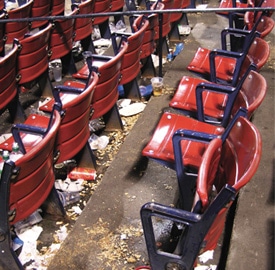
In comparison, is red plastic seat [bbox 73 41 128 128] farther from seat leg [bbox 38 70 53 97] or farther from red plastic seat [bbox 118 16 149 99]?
seat leg [bbox 38 70 53 97]

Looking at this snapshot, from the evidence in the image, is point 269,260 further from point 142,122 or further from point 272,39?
point 272,39

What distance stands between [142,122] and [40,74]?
1.08 meters

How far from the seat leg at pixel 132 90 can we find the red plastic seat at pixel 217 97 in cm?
79

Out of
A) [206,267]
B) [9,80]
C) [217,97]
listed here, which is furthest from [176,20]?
[206,267]

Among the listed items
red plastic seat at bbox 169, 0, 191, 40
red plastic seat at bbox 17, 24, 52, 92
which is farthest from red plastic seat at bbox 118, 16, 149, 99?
red plastic seat at bbox 169, 0, 191, 40

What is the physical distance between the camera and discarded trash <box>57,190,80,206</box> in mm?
2609

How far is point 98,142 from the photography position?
3.15 meters

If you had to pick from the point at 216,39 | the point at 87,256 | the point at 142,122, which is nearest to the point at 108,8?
the point at 216,39

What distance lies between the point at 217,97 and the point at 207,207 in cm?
146

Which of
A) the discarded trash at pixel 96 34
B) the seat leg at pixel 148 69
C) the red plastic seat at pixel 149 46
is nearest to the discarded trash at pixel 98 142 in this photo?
the red plastic seat at pixel 149 46

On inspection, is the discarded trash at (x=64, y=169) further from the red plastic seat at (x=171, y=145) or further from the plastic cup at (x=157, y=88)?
the plastic cup at (x=157, y=88)

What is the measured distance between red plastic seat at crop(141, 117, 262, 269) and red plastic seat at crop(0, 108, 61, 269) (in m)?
0.59

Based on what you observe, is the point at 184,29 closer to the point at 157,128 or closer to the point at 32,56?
the point at 32,56

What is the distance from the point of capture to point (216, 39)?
4703 mm
